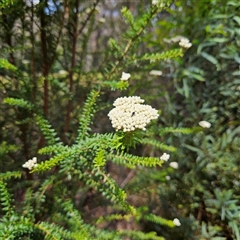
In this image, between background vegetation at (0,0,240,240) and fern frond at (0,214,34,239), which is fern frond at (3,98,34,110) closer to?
background vegetation at (0,0,240,240)

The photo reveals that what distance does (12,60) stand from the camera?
1088 mm

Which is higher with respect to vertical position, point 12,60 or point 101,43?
point 101,43

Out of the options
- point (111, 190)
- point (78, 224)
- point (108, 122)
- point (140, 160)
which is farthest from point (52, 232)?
point (108, 122)

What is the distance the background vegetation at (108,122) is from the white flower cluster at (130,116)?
0.16 m

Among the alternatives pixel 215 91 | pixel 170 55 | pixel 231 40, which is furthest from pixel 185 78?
pixel 170 55

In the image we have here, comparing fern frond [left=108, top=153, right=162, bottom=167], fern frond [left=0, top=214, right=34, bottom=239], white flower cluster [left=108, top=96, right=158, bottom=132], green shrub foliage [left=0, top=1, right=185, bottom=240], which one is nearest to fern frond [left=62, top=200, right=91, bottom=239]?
green shrub foliage [left=0, top=1, right=185, bottom=240]

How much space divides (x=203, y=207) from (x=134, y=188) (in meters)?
0.32

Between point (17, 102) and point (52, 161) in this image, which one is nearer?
point (52, 161)

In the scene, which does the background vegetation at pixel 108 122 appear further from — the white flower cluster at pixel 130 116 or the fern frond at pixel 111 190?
the white flower cluster at pixel 130 116

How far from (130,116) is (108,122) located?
87 cm

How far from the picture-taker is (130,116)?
0.59 meters

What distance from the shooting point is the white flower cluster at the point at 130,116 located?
1.90 feet

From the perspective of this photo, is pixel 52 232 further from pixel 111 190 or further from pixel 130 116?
pixel 130 116

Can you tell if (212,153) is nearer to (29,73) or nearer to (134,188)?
(134,188)
